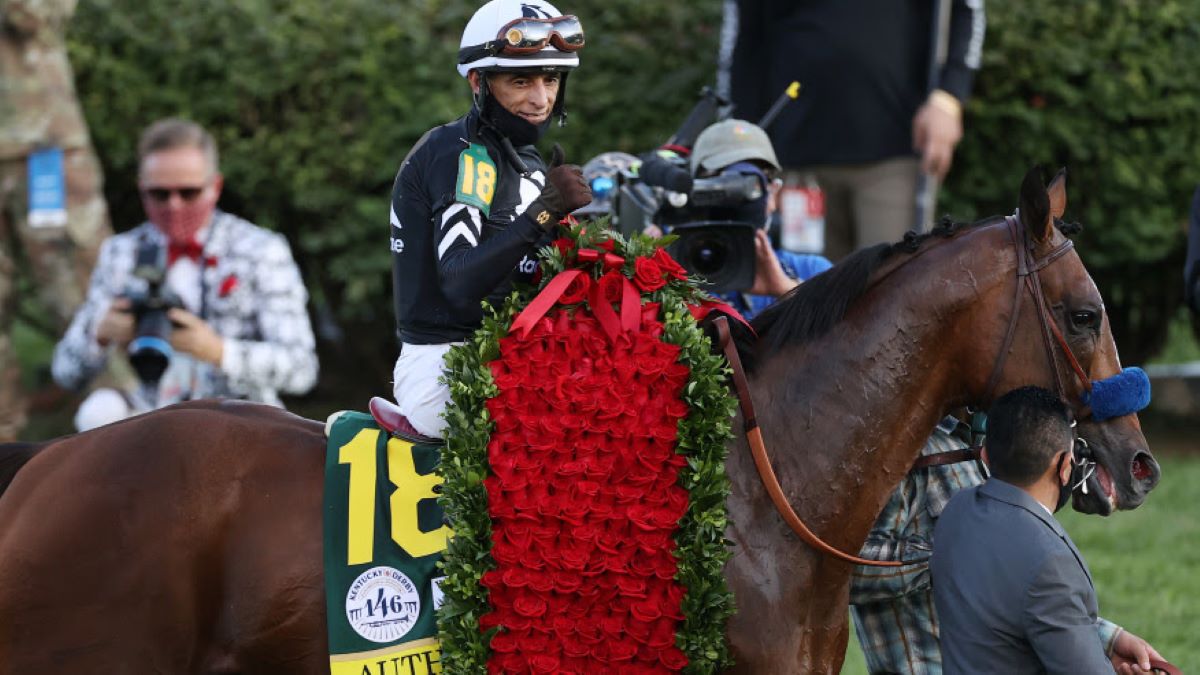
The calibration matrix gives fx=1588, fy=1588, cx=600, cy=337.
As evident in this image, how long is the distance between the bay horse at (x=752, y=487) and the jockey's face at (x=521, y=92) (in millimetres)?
789

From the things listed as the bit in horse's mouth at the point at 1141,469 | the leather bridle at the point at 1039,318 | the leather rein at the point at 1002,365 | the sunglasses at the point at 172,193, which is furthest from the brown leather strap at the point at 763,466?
the sunglasses at the point at 172,193

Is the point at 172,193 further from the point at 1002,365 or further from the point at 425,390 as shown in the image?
the point at 1002,365

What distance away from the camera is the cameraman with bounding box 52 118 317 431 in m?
5.14

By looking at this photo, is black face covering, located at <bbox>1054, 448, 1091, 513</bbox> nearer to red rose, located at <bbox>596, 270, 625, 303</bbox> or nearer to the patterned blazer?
red rose, located at <bbox>596, 270, 625, 303</bbox>

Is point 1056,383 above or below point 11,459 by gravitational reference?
above

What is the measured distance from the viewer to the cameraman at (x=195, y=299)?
514cm

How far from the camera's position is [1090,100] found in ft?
25.8

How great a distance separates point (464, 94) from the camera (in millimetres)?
7809

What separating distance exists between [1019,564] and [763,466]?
0.60m

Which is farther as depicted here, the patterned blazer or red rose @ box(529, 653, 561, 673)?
→ the patterned blazer

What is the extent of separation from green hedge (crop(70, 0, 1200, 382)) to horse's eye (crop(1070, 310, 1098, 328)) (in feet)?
14.7

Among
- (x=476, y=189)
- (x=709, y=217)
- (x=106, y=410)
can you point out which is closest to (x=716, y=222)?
(x=709, y=217)

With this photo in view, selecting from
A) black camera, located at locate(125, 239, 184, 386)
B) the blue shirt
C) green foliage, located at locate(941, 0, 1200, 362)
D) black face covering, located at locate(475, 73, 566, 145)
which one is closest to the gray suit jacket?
black face covering, located at locate(475, 73, 566, 145)

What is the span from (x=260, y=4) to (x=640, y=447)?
5138mm
